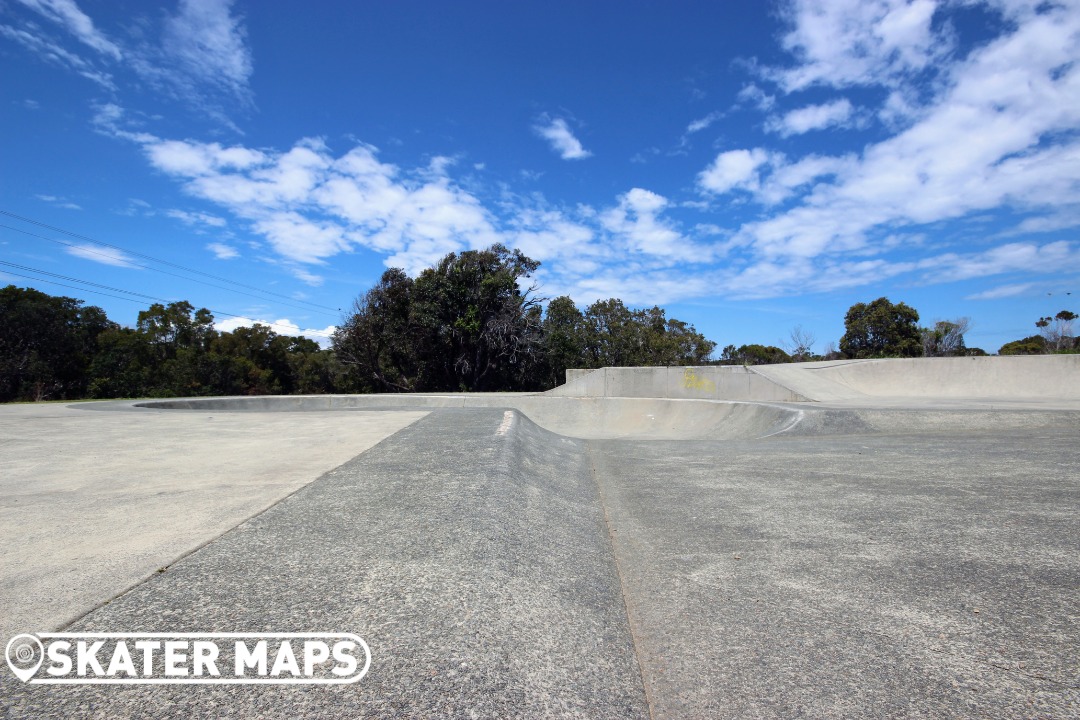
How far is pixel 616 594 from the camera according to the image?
290 centimetres

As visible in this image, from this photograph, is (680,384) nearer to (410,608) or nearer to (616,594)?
(616,594)

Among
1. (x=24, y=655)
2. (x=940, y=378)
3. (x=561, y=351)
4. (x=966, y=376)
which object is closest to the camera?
(x=24, y=655)

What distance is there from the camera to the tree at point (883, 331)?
136 ft

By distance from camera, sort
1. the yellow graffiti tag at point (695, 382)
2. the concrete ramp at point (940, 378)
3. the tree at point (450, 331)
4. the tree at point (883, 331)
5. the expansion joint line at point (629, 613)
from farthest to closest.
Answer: the tree at point (883, 331)
the tree at point (450, 331)
the yellow graffiti tag at point (695, 382)
the concrete ramp at point (940, 378)
the expansion joint line at point (629, 613)

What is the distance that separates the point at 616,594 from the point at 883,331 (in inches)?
1862

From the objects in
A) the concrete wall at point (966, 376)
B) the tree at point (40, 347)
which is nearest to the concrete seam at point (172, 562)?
the concrete wall at point (966, 376)

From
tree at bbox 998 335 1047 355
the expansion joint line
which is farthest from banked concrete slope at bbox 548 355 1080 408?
tree at bbox 998 335 1047 355

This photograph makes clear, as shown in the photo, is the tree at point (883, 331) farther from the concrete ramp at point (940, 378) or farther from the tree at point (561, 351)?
the concrete ramp at point (940, 378)

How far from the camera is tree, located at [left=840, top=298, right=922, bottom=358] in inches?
1630

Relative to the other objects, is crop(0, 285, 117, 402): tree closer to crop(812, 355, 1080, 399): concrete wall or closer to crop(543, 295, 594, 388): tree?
crop(543, 295, 594, 388): tree

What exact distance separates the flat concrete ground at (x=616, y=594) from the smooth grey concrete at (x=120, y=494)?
52 millimetres

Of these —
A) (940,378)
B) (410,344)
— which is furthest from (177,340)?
(940,378)

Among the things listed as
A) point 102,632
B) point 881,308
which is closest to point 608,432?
point 102,632

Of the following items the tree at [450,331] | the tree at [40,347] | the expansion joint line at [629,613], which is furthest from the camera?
the tree at [40,347]
